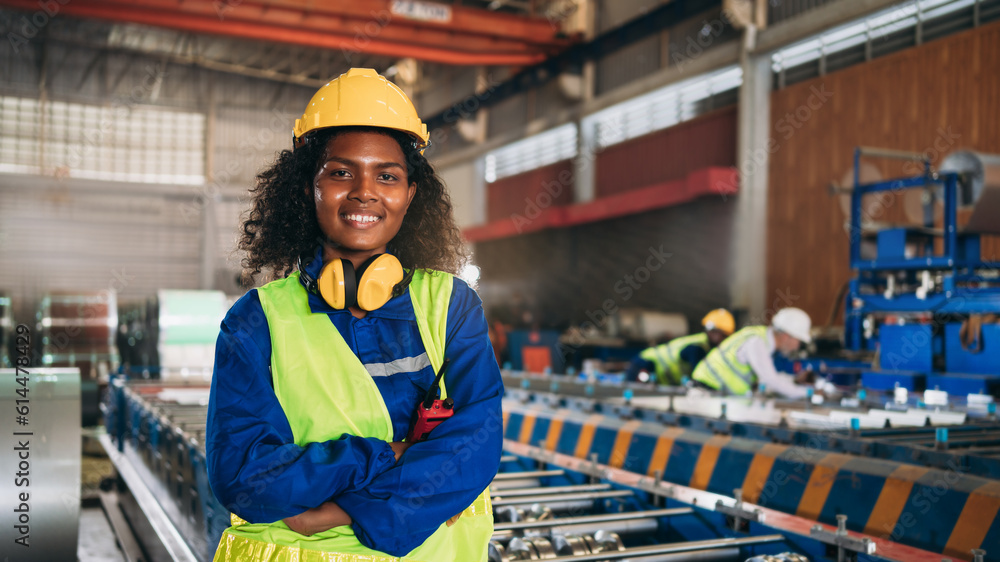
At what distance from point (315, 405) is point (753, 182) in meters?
11.1

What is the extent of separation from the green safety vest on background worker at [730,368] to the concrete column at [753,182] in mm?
5662

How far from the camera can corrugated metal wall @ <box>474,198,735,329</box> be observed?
12258 millimetres

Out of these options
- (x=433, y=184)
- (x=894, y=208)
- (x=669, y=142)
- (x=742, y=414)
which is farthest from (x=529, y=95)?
(x=433, y=184)

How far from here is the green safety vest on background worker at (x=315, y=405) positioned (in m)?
1.30

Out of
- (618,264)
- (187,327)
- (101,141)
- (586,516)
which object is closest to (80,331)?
(187,327)

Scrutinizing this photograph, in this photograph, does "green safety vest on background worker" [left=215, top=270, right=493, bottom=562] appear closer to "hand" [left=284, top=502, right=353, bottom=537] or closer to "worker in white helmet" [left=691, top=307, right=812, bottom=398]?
"hand" [left=284, top=502, right=353, bottom=537]

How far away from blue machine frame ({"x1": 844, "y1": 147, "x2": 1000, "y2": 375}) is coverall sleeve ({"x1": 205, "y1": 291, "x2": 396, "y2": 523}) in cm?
575

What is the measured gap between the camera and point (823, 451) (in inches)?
126

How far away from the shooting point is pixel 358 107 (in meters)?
1.42

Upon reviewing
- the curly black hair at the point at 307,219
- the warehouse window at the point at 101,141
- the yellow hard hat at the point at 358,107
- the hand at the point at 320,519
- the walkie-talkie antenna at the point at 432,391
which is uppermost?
the warehouse window at the point at 101,141

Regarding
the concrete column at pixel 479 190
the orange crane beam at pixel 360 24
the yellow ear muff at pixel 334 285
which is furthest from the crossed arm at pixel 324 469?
the concrete column at pixel 479 190

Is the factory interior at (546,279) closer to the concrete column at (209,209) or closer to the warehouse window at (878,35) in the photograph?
the warehouse window at (878,35)

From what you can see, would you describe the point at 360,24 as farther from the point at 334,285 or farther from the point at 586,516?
the point at 334,285

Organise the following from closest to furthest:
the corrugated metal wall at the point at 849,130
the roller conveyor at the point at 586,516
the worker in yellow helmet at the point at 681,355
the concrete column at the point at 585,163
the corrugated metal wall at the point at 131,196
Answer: the roller conveyor at the point at 586,516, the worker in yellow helmet at the point at 681,355, the corrugated metal wall at the point at 849,130, the concrete column at the point at 585,163, the corrugated metal wall at the point at 131,196
